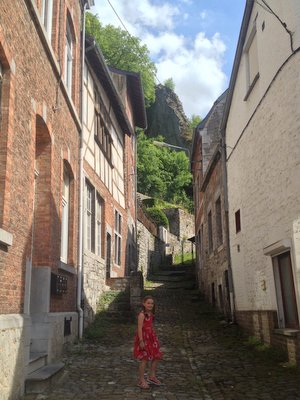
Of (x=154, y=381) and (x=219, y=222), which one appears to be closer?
(x=154, y=381)

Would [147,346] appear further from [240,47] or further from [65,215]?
[240,47]

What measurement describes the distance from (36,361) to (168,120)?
145ft

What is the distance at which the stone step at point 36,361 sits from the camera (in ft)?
21.0

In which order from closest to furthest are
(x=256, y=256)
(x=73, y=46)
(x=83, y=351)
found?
(x=83, y=351)
(x=256, y=256)
(x=73, y=46)

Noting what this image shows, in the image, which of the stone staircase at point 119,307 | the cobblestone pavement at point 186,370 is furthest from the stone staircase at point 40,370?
the stone staircase at point 119,307

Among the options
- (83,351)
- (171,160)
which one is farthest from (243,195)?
(171,160)

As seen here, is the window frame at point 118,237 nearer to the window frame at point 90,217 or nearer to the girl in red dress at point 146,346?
the window frame at point 90,217

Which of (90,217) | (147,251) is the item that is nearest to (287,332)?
(90,217)

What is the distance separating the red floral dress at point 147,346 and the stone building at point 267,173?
247 cm

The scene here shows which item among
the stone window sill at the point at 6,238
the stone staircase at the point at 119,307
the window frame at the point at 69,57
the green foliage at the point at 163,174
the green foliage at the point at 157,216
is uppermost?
the green foliage at the point at 163,174

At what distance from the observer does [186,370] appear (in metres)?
7.39

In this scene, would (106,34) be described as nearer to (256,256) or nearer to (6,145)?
(256,256)

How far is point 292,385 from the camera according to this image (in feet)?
20.6

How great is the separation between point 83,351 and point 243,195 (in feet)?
16.9
